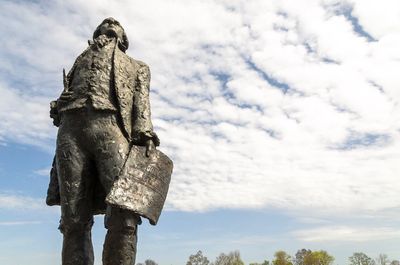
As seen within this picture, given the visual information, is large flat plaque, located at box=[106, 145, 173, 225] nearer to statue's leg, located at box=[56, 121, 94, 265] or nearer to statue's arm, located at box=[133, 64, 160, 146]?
statue's arm, located at box=[133, 64, 160, 146]

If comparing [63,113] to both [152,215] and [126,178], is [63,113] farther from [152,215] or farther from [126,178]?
[152,215]

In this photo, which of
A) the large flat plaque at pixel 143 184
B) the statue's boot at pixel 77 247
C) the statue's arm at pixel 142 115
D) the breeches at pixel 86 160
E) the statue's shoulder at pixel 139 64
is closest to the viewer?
the large flat plaque at pixel 143 184

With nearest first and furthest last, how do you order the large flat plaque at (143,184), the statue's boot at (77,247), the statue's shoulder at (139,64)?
the large flat plaque at (143,184) < the statue's boot at (77,247) < the statue's shoulder at (139,64)

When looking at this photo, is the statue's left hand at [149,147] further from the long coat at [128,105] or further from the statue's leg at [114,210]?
the statue's leg at [114,210]

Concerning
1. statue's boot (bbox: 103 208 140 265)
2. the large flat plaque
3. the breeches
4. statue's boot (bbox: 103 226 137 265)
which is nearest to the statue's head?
the breeches

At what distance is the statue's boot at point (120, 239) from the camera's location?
220 inches

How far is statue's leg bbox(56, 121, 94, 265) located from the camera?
5.84 m

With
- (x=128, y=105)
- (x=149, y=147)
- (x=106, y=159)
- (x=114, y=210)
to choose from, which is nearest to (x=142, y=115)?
(x=128, y=105)

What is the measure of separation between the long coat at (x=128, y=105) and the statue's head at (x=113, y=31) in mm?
323

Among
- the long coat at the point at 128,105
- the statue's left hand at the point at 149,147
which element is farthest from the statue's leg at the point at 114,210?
the statue's left hand at the point at 149,147

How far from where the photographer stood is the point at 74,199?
602 cm

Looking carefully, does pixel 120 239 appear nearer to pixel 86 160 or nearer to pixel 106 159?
pixel 106 159

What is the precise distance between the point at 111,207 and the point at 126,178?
390 millimetres

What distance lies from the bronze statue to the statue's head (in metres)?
0.40
